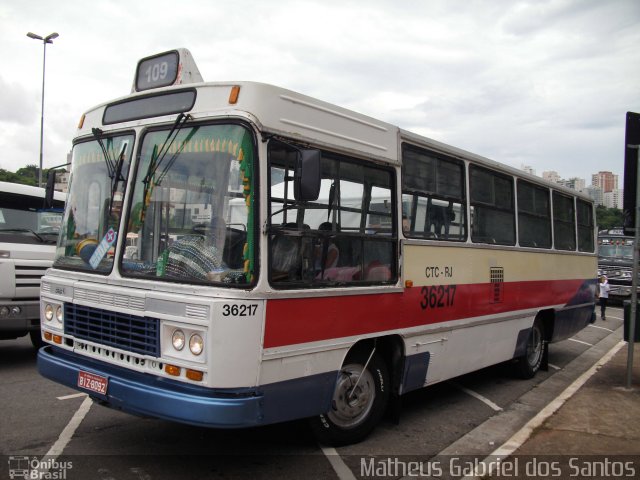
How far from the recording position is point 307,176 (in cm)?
424

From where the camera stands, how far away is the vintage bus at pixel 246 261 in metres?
4.14

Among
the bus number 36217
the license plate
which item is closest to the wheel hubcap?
the bus number 36217

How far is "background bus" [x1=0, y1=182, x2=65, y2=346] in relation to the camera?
7.70 meters

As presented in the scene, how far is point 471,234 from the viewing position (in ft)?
22.8

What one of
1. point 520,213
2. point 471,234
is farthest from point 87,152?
point 520,213

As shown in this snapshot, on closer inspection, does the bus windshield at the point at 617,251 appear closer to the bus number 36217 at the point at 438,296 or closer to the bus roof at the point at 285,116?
the bus number 36217 at the point at 438,296

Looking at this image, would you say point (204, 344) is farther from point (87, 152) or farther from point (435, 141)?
point (435, 141)

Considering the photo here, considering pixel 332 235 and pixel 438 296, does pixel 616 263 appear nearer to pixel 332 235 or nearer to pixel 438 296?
pixel 438 296

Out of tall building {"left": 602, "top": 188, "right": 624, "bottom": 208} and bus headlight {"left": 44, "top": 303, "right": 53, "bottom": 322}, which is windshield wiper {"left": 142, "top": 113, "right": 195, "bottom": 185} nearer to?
bus headlight {"left": 44, "top": 303, "right": 53, "bottom": 322}

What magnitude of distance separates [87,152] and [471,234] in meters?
4.33

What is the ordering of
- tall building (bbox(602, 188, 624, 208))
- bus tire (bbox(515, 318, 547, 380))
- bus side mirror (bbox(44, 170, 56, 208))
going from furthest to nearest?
1. tall building (bbox(602, 188, 624, 208))
2. bus tire (bbox(515, 318, 547, 380))
3. bus side mirror (bbox(44, 170, 56, 208))

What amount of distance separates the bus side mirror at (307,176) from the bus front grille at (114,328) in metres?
1.41

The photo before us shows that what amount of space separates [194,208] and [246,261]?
60 centimetres

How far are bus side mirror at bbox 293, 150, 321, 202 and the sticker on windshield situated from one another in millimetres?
1620
